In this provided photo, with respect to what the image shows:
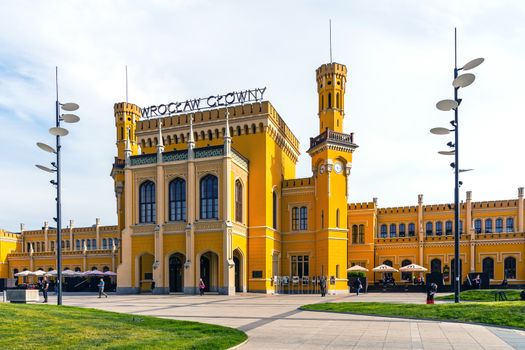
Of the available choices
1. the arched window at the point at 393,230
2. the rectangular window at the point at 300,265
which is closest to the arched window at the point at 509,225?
the arched window at the point at 393,230

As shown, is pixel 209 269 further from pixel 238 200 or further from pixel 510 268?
pixel 510 268

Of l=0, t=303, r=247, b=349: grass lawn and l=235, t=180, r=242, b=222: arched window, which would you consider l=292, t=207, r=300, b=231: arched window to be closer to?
l=235, t=180, r=242, b=222: arched window

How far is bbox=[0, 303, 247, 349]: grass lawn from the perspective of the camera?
487 inches

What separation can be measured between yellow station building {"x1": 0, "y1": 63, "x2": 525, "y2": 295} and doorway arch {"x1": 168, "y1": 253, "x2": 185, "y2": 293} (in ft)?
0.29

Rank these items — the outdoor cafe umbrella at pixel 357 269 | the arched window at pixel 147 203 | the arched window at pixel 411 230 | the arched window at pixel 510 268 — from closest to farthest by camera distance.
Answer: the arched window at pixel 147 203, the outdoor cafe umbrella at pixel 357 269, the arched window at pixel 510 268, the arched window at pixel 411 230

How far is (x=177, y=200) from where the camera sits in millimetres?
44781

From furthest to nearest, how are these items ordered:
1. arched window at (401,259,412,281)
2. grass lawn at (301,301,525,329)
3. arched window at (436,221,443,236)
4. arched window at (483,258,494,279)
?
arched window at (436,221,443,236)
arched window at (401,259,412,281)
arched window at (483,258,494,279)
grass lawn at (301,301,525,329)

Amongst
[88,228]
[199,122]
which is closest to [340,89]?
[199,122]

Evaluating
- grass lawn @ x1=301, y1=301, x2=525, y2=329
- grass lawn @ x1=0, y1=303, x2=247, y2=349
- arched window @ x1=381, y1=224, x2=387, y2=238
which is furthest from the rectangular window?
grass lawn @ x1=0, y1=303, x2=247, y2=349

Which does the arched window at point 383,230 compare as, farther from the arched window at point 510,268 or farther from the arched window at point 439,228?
the arched window at point 510,268

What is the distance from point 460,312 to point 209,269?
29.0m

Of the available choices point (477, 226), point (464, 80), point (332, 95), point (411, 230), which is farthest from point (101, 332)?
point (477, 226)

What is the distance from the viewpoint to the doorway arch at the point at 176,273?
45062 mm

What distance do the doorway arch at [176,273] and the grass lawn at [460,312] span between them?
24.2 meters
